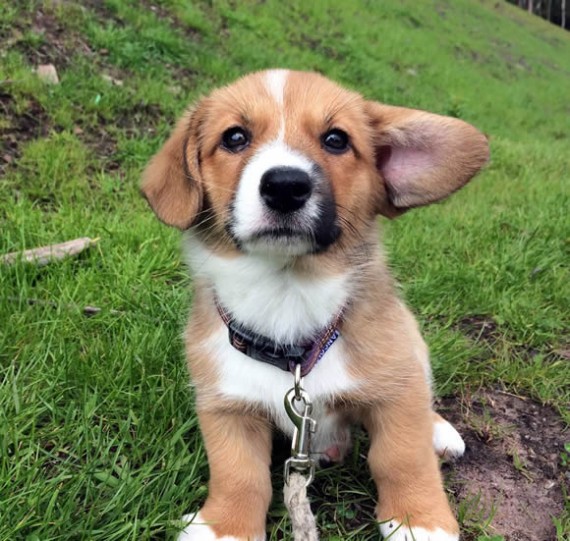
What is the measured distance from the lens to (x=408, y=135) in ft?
7.50

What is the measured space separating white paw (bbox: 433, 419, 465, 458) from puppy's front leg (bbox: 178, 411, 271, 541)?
71cm

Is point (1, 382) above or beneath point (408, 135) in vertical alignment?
beneath

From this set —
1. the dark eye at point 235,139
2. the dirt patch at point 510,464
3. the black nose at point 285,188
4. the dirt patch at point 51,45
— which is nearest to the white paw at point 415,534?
the dirt patch at point 510,464

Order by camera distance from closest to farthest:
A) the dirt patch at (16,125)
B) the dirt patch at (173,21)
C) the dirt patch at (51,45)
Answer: the dirt patch at (16,125)
the dirt patch at (51,45)
the dirt patch at (173,21)

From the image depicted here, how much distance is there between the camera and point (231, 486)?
198 centimetres

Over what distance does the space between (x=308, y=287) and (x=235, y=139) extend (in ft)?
1.95

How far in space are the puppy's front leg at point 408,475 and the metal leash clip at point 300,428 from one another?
0.25 metres

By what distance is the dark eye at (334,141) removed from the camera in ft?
7.05

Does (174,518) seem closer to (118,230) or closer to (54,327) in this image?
(54,327)

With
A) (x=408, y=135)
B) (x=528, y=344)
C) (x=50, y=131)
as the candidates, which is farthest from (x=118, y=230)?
(x=528, y=344)

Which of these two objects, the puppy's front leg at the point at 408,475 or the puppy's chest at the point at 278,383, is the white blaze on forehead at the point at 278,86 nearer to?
the puppy's chest at the point at 278,383

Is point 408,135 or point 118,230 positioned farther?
point 118,230

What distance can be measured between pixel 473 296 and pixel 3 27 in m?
4.64

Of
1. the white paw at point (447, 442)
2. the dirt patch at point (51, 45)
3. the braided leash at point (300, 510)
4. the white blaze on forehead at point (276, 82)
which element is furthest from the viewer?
the dirt patch at point (51, 45)
